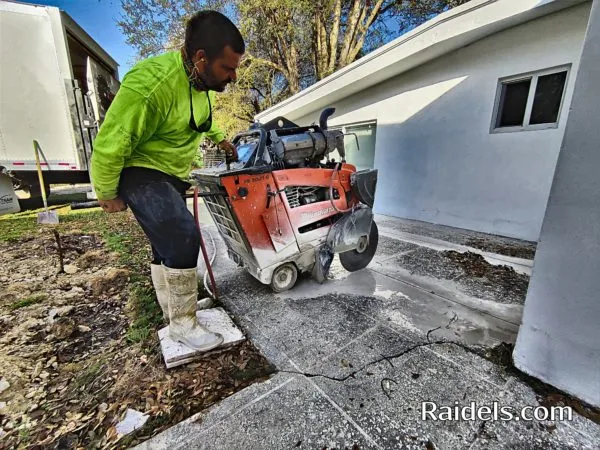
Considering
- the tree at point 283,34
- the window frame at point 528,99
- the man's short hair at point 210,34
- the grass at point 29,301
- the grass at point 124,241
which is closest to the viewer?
the man's short hair at point 210,34

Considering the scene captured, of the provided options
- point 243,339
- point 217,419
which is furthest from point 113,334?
point 217,419

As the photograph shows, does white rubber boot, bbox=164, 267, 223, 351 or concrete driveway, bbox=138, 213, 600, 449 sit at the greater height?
white rubber boot, bbox=164, 267, 223, 351

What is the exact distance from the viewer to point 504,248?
358 centimetres

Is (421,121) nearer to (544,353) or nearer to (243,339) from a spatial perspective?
(544,353)

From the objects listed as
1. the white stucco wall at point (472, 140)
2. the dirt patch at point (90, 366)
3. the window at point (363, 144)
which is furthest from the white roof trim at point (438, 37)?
the dirt patch at point (90, 366)

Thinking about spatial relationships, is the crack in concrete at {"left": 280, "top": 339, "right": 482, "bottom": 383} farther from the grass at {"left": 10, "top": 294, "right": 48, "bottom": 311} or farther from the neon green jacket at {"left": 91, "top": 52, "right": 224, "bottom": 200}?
the grass at {"left": 10, "top": 294, "right": 48, "bottom": 311}

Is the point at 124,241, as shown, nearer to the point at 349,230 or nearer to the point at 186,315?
the point at 186,315

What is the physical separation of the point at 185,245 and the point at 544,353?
1965 millimetres

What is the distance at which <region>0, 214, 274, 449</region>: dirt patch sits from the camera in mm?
1285

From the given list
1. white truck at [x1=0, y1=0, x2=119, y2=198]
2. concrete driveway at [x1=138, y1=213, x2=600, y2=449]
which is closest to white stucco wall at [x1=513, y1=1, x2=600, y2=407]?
concrete driveway at [x1=138, y1=213, x2=600, y2=449]

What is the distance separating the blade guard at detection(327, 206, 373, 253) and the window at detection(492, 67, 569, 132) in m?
2.87

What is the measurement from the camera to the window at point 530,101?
3.45 meters

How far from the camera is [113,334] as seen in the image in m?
1.98

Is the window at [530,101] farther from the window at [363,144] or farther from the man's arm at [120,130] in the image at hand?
the man's arm at [120,130]
